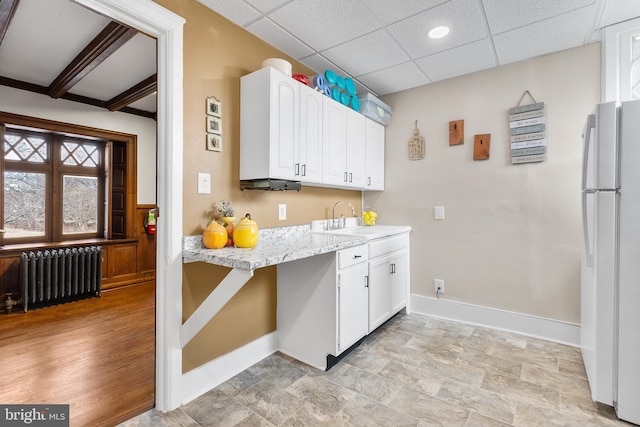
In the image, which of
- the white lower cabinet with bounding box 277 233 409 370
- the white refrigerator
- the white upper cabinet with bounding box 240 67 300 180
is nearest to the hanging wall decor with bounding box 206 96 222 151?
the white upper cabinet with bounding box 240 67 300 180

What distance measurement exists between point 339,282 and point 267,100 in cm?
131

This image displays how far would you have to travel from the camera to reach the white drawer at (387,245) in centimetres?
251

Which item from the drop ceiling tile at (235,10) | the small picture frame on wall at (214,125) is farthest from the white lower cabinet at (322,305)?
the drop ceiling tile at (235,10)

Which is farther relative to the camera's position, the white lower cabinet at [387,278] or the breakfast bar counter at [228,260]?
the white lower cabinet at [387,278]

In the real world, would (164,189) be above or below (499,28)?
below

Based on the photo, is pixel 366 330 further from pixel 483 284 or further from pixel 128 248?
pixel 128 248

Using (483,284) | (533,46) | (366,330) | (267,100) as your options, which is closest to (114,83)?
(267,100)

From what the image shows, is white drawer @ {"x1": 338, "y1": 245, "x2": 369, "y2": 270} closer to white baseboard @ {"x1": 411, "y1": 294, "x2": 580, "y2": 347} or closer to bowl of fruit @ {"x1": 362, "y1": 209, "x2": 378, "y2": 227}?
bowl of fruit @ {"x1": 362, "y1": 209, "x2": 378, "y2": 227}

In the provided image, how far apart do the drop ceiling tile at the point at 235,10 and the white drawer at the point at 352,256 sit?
1704 millimetres

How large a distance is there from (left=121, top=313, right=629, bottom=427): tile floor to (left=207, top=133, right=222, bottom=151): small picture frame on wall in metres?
1.53

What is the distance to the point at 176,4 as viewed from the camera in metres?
1.76

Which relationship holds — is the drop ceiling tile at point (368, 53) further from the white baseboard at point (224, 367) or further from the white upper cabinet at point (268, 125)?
the white baseboard at point (224, 367)

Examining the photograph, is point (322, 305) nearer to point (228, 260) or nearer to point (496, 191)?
point (228, 260)

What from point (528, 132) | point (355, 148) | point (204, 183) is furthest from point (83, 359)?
point (528, 132)
